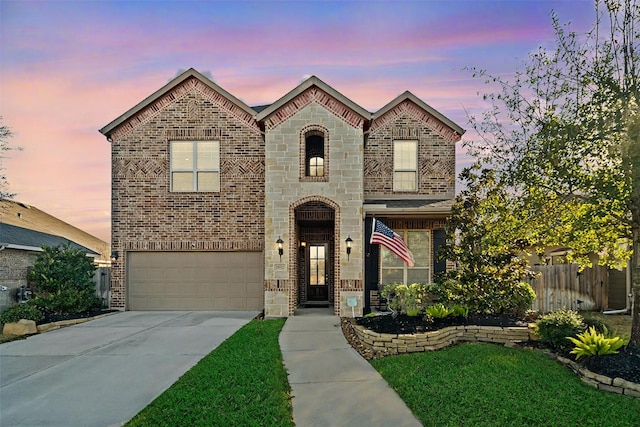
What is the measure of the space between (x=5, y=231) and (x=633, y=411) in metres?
16.7

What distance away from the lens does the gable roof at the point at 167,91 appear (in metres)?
14.0

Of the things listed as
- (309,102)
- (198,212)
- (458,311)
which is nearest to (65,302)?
(198,212)

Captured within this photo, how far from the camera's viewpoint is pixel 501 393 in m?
5.56

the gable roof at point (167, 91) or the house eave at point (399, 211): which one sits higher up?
the gable roof at point (167, 91)

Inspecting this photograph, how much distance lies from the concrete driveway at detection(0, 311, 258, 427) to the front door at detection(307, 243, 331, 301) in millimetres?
3786

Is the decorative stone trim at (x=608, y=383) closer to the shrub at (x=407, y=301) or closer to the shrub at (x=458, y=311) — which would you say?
the shrub at (x=458, y=311)

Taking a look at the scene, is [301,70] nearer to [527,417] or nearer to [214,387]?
[214,387]

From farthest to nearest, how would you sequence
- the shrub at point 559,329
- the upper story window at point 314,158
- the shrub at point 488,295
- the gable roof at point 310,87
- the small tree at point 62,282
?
the upper story window at point 314,158 < the gable roof at point 310,87 < the small tree at point 62,282 < the shrub at point 488,295 < the shrub at point 559,329

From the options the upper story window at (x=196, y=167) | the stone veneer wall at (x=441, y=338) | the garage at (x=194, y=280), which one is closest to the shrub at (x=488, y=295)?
the stone veneer wall at (x=441, y=338)

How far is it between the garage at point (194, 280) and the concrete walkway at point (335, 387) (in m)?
4.71

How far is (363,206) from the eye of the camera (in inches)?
497

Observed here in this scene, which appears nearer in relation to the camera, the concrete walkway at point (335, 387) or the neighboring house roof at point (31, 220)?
the concrete walkway at point (335, 387)

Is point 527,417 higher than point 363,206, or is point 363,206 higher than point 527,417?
point 363,206

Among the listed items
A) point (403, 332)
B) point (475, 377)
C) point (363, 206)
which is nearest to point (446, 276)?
point (403, 332)
